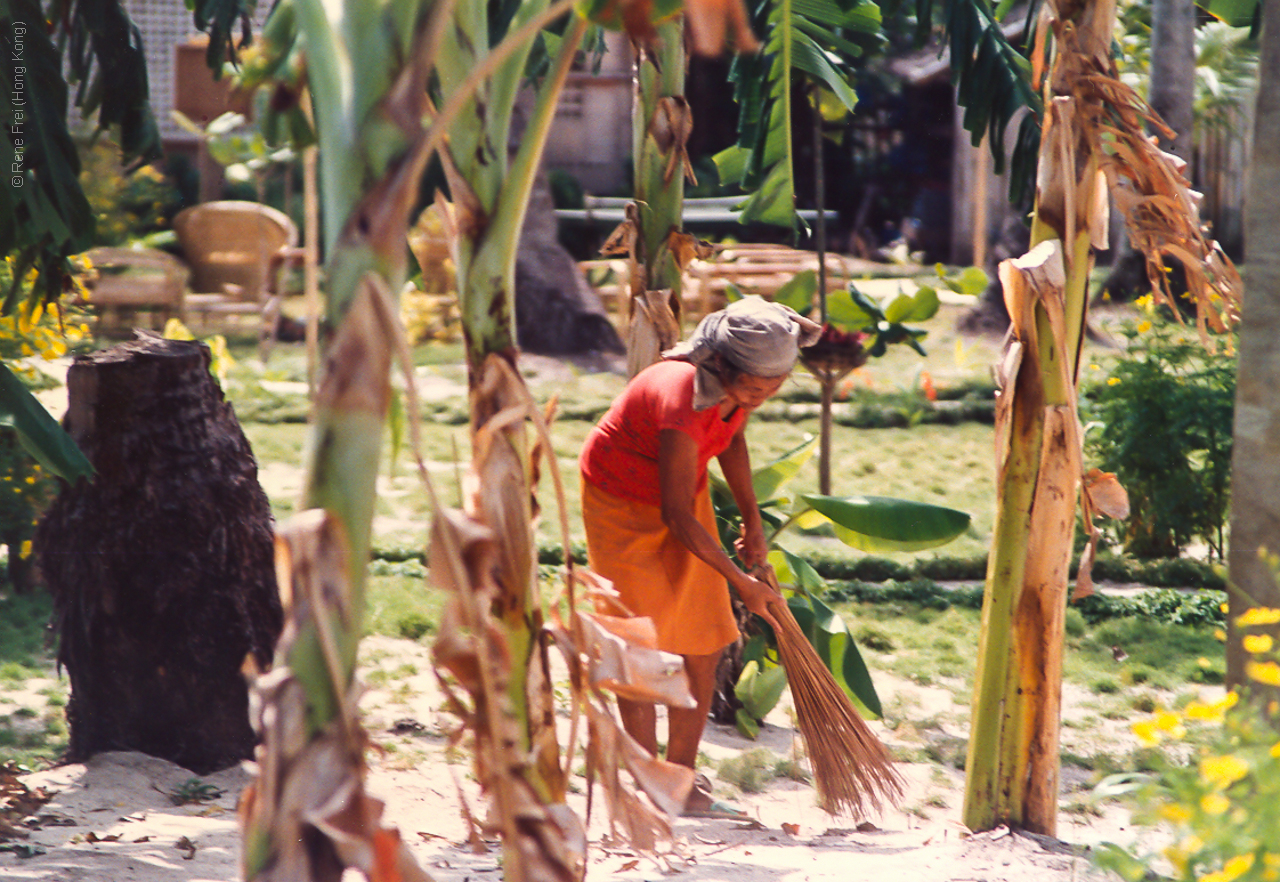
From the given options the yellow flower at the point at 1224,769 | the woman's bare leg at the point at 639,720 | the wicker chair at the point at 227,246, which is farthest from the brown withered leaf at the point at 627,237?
the wicker chair at the point at 227,246

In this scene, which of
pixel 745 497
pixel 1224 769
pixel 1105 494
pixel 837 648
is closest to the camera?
pixel 1224 769

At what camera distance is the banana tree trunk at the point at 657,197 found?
388 centimetres

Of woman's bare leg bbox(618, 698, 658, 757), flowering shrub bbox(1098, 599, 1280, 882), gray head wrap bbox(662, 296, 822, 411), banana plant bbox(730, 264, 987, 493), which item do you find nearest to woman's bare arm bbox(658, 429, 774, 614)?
gray head wrap bbox(662, 296, 822, 411)

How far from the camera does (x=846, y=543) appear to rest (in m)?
3.97

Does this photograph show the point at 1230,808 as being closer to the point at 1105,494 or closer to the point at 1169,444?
the point at 1105,494

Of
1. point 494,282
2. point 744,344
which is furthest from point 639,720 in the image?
point 494,282

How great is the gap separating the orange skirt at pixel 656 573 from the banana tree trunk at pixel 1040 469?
77 centimetres

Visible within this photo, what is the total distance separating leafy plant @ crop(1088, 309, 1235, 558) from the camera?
228 inches

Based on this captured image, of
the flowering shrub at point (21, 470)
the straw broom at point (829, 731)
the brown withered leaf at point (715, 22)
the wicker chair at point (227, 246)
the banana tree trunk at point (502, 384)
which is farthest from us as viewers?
the wicker chair at point (227, 246)

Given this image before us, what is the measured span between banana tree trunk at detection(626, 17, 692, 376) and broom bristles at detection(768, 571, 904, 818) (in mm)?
1115

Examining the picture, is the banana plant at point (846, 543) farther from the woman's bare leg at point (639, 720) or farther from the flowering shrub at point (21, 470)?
the flowering shrub at point (21, 470)

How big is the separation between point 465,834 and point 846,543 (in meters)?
1.55

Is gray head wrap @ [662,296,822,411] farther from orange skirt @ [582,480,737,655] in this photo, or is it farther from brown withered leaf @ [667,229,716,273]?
brown withered leaf @ [667,229,716,273]

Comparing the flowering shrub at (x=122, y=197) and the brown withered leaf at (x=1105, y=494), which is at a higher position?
the flowering shrub at (x=122, y=197)
